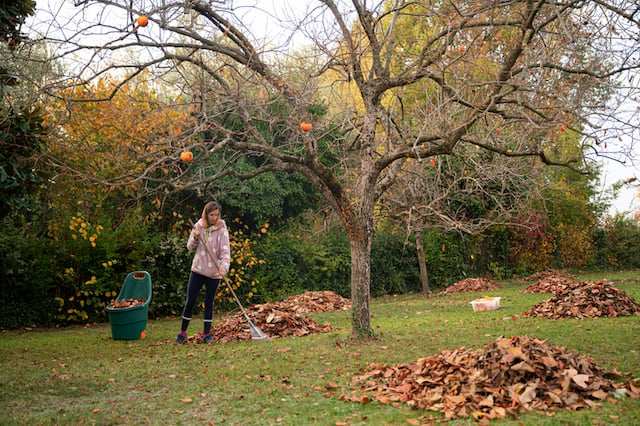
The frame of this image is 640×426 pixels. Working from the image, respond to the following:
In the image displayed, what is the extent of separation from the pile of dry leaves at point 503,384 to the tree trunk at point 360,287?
7.00ft

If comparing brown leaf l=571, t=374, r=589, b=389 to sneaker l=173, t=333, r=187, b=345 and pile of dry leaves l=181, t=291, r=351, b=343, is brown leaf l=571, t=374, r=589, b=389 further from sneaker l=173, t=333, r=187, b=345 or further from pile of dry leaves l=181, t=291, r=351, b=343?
sneaker l=173, t=333, r=187, b=345

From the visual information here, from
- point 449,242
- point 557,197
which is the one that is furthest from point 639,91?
point 557,197

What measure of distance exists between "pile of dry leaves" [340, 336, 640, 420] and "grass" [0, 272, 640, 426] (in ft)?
0.42

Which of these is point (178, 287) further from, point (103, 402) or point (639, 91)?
point (639, 91)

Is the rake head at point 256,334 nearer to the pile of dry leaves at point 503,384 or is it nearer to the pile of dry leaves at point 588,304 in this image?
the pile of dry leaves at point 503,384

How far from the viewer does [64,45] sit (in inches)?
225

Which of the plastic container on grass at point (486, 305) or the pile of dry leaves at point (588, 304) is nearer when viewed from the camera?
the pile of dry leaves at point (588, 304)

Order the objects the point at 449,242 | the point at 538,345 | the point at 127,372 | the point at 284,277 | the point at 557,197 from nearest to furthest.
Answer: the point at 538,345, the point at 127,372, the point at 284,277, the point at 449,242, the point at 557,197

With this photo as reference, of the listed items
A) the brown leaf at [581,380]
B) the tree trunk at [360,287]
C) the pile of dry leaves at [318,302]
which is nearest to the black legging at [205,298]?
the tree trunk at [360,287]

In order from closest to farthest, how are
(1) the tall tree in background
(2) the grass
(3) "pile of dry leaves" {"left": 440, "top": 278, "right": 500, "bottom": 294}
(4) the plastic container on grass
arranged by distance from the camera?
(2) the grass < (1) the tall tree in background < (4) the plastic container on grass < (3) "pile of dry leaves" {"left": 440, "top": 278, "right": 500, "bottom": 294}

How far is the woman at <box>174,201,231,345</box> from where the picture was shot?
7.13 meters

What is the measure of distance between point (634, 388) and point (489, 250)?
13308mm

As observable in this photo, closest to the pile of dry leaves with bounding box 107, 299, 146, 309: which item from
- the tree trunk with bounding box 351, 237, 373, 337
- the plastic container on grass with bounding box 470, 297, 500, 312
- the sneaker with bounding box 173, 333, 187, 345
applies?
the sneaker with bounding box 173, 333, 187, 345

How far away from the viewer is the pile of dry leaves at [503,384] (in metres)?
3.67
